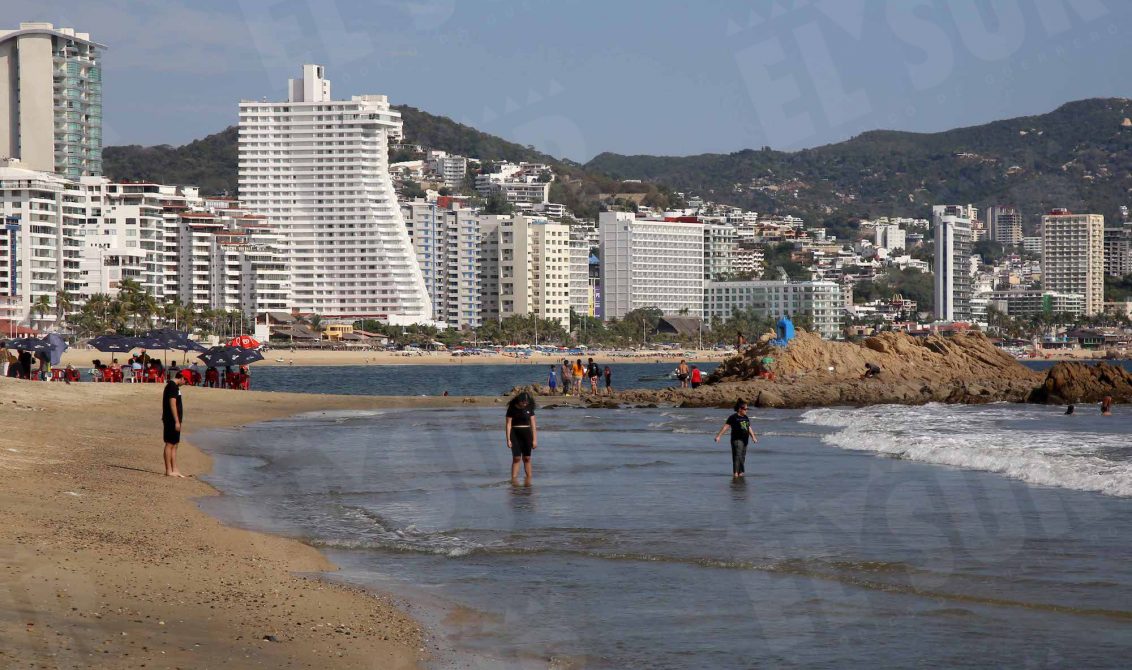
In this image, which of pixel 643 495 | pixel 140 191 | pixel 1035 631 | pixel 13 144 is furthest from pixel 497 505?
pixel 13 144

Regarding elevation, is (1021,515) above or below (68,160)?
below

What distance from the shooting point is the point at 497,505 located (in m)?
15.0

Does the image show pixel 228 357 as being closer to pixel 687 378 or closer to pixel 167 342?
pixel 167 342

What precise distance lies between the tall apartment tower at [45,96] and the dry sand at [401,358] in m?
63.5

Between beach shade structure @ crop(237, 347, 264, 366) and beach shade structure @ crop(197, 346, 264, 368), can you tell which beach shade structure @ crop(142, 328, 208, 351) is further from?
beach shade structure @ crop(237, 347, 264, 366)

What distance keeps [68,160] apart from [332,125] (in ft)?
122

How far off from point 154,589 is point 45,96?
180113 mm

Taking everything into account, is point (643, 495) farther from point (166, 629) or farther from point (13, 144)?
point (13, 144)

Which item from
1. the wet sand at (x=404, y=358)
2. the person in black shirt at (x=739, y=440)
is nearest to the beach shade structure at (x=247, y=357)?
the person in black shirt at (x=739, y=440)

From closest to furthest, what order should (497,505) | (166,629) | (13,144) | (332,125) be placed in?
1. (166,629)
2. (497,505)
3. (332,125)
4. (13,144)

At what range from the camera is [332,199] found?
16650 centimetres

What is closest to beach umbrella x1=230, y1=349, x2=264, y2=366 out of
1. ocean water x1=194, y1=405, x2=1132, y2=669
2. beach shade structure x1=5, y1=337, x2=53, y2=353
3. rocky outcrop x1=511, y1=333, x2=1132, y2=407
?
beach shade structure x1=5, y1=337, x2=53, y2=353

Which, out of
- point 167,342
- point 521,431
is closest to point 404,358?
point 167,342

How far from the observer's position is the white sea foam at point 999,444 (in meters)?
17.1
